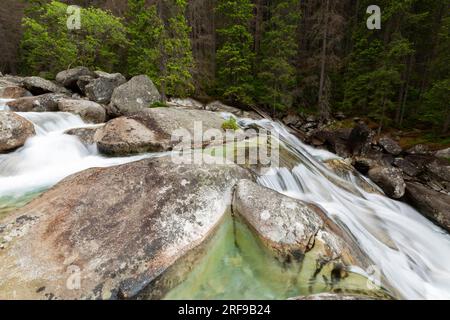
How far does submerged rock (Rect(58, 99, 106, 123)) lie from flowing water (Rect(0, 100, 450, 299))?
Answer: 3.77ft

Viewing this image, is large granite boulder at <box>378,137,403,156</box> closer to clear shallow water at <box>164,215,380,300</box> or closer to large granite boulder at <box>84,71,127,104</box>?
clear shallow water at <box>164,215,380,300</box>

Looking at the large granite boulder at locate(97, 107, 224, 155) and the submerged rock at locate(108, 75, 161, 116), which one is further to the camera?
the submerged rock at locate(108, 75, 161, 116)

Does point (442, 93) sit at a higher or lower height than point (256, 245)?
higher

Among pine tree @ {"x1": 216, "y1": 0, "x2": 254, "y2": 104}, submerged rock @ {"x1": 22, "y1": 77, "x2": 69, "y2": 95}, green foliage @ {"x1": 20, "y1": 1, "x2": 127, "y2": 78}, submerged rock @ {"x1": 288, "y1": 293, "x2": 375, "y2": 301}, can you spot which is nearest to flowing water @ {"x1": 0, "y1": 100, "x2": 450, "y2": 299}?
submerged rock @ {"x1": 288, "y1": 293, "x2": 375, "y2": 301}

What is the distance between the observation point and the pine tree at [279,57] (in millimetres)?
17031

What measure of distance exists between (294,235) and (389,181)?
594cm

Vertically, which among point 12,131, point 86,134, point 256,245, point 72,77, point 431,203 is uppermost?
point 72,77

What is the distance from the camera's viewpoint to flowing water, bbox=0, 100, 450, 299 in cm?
285

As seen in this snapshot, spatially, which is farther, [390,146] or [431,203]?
[390,146]

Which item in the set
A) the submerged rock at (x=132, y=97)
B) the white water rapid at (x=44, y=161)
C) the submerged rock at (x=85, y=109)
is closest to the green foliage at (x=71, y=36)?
the submerged rock at (x=132, y=97)

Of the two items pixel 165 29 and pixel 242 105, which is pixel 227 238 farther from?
pixel 242 105

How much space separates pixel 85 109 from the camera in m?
8.96

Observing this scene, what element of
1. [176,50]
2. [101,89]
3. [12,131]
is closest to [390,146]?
[176,50]

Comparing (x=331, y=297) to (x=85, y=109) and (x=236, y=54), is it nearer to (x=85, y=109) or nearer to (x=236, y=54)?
(x=85, y=109)
